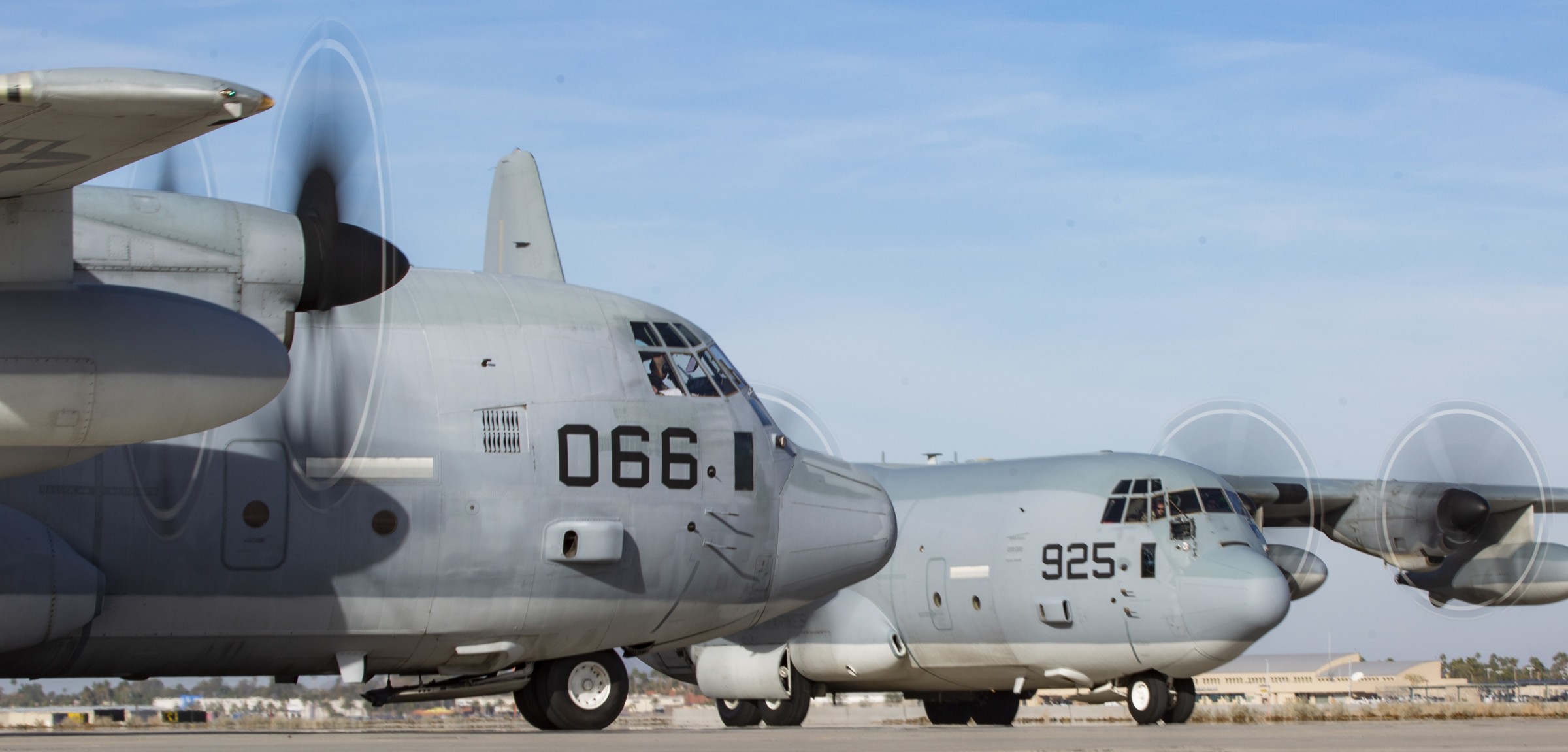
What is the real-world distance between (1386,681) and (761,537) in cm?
7342

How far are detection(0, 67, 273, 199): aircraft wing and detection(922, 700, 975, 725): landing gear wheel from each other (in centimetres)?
2090

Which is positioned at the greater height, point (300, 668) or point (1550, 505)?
point (1550, 505)

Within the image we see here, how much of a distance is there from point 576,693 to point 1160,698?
10150 mm

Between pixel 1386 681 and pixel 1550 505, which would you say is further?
pixel 1386 681

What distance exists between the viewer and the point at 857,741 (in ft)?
36.9

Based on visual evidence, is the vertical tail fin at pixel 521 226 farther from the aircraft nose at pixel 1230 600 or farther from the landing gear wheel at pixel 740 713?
the aircraft nose at pixel 1230 600

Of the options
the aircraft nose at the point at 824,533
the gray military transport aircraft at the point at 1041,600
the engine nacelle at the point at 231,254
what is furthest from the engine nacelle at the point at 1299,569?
the engine nacelle at the point at 231,254

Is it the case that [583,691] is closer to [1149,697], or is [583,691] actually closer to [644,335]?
[644,335]

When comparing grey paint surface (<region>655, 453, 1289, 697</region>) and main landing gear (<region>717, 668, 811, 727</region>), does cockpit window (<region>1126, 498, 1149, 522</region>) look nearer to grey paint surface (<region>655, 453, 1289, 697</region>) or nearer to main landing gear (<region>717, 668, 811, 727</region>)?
grey paint surface (<region>655, 453, 1289, 697</region>)

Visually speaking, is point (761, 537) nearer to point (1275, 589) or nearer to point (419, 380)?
point (419, 380)

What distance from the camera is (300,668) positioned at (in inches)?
491

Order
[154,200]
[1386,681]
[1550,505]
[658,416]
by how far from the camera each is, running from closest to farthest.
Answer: [154,200], [658,416], [1550,505], [1386,681]

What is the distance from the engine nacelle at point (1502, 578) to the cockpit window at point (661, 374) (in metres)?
15.3

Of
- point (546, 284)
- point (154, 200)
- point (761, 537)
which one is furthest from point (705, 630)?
point (154, 200)
